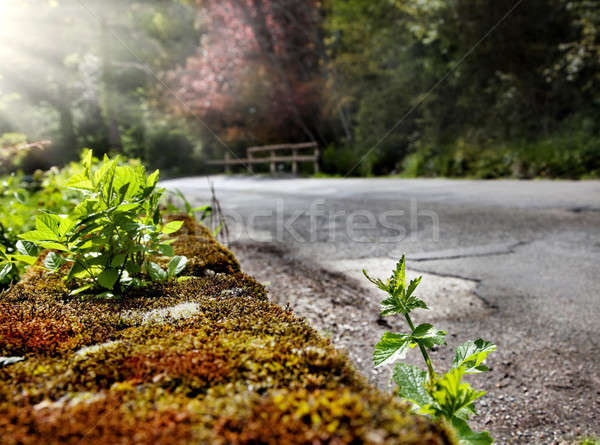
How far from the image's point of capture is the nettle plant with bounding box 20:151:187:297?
1214 millimetres

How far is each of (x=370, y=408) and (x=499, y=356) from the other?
1779 mm

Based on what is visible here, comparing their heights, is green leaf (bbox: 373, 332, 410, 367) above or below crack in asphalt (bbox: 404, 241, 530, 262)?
above

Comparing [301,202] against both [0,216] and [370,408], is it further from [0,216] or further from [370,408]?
[370,408]

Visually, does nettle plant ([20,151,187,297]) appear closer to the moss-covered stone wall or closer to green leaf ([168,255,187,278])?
green leaf ([168,255,187,278])

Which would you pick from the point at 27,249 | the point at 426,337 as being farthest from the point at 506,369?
the point at 27,249

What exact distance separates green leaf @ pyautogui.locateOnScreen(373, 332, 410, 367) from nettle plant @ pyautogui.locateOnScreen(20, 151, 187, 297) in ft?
2.37

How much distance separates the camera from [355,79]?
1570 cm

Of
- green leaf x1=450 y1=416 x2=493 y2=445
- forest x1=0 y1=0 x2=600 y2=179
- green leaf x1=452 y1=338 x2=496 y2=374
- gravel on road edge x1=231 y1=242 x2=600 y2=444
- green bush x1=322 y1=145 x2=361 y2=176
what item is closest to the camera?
green leaf x1=450 y1=416 x2=493 y2=445

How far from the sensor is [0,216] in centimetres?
262

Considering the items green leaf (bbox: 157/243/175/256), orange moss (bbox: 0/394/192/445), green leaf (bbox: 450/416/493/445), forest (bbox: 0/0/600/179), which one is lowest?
green leaf (bbox: 450/416/493/445)

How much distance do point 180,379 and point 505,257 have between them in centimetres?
347

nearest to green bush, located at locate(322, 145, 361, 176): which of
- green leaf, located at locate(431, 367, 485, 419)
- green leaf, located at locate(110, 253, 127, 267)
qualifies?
green leaf, located at locate(110, 253, 127, 267)

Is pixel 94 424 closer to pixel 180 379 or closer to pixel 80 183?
pixel 180 379

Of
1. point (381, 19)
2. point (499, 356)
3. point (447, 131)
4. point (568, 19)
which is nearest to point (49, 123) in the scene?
point (381, 19)
